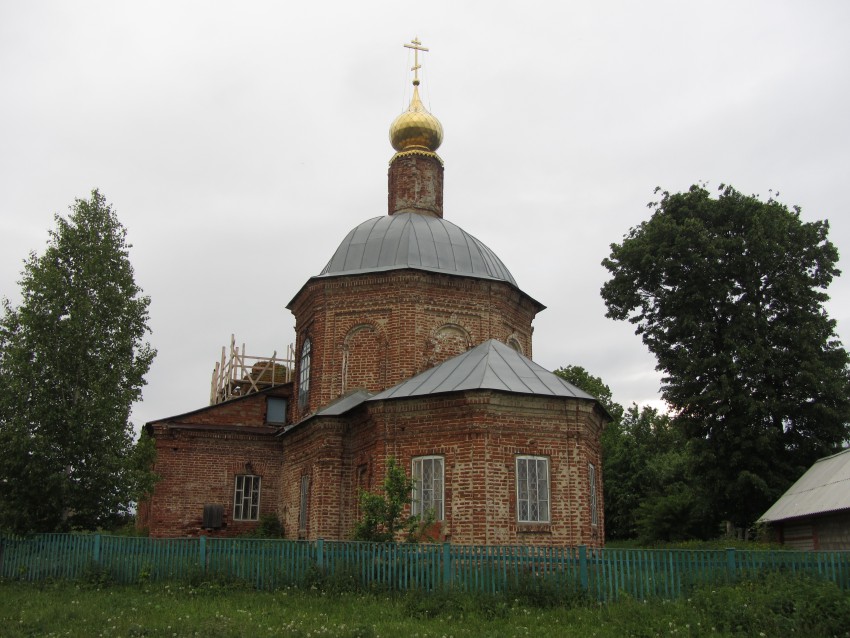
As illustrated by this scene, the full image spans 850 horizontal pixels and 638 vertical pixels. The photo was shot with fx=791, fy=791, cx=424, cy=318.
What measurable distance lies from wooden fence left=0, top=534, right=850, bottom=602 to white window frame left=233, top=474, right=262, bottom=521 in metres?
6.30

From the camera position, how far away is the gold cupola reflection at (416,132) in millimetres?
22031

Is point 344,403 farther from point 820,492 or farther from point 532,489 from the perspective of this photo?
point 820,492

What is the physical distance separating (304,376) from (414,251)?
13.8 feet

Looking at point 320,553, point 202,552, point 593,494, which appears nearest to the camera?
point 320,553

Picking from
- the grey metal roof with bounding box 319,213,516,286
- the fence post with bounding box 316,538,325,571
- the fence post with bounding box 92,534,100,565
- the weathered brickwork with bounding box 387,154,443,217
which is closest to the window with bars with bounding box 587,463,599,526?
the grey metal roof with bounding box 319,213,516,286

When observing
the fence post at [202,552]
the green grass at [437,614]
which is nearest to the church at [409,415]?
the green grass at [437,614]

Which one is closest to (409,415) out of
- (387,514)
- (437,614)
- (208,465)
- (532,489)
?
(532,489)

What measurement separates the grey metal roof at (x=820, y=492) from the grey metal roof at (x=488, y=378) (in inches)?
160

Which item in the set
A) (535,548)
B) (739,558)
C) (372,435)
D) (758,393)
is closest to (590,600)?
(535,548)

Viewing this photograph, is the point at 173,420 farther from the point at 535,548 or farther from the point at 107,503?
the point at 535,548

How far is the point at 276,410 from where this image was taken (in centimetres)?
2044

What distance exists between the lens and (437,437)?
14477mm

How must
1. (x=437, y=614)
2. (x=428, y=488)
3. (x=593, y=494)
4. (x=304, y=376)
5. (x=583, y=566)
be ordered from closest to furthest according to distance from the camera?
(x=437, y=614) < (x=583, y=566) < (x=428, y=488) < (x=593, y=494) < (x=304, y=376)

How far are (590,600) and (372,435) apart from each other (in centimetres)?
606
